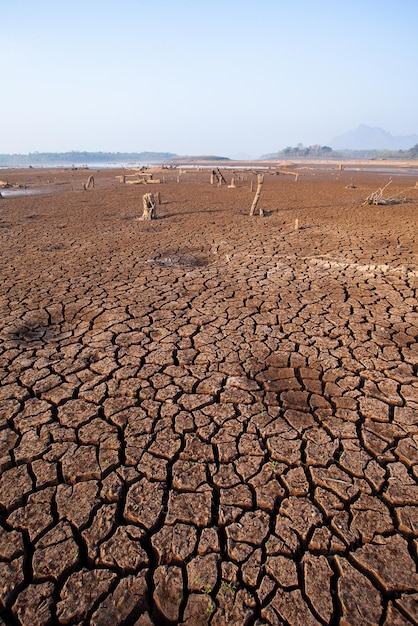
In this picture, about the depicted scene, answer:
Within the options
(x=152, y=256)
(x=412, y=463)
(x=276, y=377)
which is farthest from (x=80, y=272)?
(x=412, y=463)

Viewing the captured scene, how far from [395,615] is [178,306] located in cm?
426

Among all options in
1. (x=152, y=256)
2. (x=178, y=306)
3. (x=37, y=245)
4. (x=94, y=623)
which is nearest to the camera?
(x=94, y=623)

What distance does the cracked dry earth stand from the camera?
189 cm

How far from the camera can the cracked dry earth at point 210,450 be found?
74.3 inches

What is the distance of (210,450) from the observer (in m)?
2.78

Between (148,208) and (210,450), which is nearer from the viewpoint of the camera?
(210,450)

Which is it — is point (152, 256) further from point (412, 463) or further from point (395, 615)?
point (395, 615)

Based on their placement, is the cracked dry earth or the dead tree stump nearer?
the cracked dry earth

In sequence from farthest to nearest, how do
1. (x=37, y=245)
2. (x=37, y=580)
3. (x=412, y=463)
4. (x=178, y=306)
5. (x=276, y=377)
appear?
(x=37, y=245) < (x=178, y=306) < (x=276, y=377) < (x=412, y=463) < (x=37, y=580)

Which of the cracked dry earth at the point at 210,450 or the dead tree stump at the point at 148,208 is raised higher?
the dead tree stump at the point at 148,208

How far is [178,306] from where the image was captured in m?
5.39

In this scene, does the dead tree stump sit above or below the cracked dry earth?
above

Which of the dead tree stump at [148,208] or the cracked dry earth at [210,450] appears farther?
the dead tree stump at [148,208]

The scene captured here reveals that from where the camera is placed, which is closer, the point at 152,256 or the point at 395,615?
the point at 395,615
